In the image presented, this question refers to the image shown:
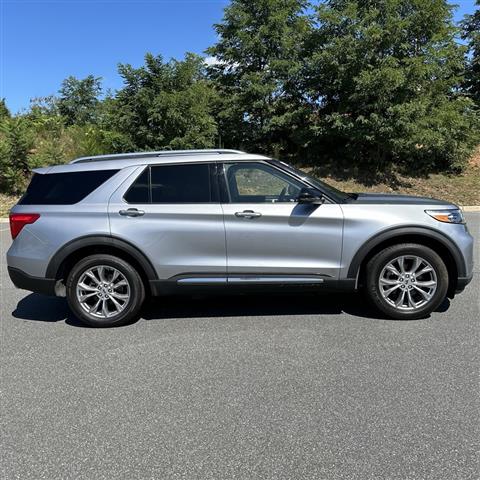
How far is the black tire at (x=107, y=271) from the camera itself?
5.07m

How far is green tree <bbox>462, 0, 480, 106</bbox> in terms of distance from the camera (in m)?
20.8

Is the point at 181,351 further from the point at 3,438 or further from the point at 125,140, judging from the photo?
the point at 125,140

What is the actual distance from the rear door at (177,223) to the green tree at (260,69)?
43.6 feet

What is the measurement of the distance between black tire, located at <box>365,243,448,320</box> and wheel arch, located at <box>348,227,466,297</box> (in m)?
0.07

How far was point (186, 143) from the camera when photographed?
16516 mm

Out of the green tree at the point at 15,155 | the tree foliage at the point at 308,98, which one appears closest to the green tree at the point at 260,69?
the tree foliage at the point at 308,98

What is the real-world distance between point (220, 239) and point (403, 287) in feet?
6.19

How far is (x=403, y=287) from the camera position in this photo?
5027 millimetres

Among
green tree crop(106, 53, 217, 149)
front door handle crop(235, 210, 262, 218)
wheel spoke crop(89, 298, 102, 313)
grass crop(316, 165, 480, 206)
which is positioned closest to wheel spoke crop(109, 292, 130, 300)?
wheel spoke crop(89, 298, 102, 313)

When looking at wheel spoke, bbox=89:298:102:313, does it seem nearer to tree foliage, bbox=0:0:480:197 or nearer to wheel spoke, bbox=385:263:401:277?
wheel spoke, bbox=385:263:401:277

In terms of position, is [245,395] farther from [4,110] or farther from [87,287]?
[4,110]

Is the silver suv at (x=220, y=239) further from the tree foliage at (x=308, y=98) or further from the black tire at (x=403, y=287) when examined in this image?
the tree foliage at (x=308, y=98)

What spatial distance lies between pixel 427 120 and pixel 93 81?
27193mm

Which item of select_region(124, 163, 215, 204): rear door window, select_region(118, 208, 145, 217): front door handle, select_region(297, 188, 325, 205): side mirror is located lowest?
select_region(118, 208, 145, 217): front door handle
